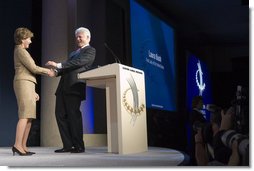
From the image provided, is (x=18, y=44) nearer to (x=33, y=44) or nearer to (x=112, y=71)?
(x=112, y=71)

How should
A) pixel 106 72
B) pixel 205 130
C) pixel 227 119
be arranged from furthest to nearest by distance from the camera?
pixel 205 130 < pixel 106 72 < pixel 227 119

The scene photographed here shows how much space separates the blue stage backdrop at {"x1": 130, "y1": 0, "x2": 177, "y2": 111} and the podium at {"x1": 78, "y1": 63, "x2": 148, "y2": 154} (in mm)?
253

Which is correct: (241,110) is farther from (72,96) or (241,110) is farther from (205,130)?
(72,96)

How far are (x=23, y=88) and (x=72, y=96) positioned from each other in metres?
0.37

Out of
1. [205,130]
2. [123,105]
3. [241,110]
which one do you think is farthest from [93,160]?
[241,110]

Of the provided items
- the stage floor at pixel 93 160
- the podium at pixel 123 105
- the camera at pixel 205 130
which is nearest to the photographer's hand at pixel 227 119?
the camera at pixel 205 130

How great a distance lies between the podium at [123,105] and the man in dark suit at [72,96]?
0.15 meters

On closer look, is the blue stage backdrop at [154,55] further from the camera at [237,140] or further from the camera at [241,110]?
the camera at [237,140]

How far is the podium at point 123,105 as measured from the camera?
116 inches

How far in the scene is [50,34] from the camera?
4.59 meters

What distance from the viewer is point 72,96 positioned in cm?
322

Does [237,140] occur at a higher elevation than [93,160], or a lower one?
higher

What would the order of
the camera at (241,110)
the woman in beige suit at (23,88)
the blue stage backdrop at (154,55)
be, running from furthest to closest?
the blue stage backdrop at (154,55) < the woman in beige suit at (23,88) < the camera at (241,110)

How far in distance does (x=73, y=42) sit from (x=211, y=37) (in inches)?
60.2
